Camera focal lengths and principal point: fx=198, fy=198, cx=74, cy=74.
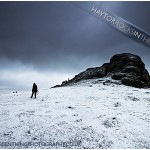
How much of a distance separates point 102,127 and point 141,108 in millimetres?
7160

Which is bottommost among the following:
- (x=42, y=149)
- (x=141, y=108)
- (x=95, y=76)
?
(x=42, y=149)

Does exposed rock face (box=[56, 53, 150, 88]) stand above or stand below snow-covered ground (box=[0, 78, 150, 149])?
above

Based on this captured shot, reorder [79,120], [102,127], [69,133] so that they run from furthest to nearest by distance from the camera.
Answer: [79,120], [102,127], [69,133]

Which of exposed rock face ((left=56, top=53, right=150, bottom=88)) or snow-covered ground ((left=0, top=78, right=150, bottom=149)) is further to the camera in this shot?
exposed rock face ((left=56, top=53, right=150, bottom=88))

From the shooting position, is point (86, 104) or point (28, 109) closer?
point (28, 109)

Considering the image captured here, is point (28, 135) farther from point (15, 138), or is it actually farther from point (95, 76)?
point (95, 76)

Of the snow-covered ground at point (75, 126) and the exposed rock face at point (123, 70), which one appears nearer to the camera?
the snow-covered ground at point (75, 126)

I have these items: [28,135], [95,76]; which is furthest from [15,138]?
[95,76]

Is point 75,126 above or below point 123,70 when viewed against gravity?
below

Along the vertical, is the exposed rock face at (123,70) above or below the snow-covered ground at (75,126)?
above

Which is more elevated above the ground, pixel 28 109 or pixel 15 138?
pixel 28 109

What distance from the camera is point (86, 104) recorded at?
68.5ft

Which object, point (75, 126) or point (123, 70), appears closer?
point (75, 126)

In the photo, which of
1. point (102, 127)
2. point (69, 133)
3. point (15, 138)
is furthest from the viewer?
point (102, 127)
